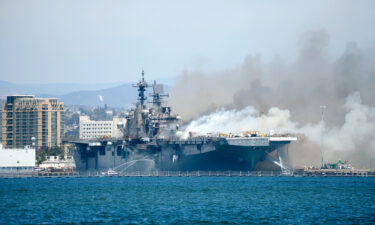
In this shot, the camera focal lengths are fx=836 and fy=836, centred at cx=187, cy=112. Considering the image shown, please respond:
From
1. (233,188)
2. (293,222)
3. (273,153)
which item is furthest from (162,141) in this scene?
(293,222)

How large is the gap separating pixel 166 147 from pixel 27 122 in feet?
300

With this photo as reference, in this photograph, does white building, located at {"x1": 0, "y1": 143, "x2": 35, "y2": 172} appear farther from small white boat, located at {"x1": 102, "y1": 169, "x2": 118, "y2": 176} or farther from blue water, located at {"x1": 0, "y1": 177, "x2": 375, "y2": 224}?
blue water, located at {"x1": 0, "y1": 177, "x2": 375, "y2": 224}

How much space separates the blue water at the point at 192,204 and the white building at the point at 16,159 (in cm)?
3459

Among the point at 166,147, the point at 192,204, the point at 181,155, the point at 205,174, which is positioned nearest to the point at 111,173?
the point at 166,147

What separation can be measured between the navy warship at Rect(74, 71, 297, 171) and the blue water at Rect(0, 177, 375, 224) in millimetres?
9376

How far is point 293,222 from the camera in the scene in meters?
43.0

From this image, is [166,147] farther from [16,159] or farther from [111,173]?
[16,159]

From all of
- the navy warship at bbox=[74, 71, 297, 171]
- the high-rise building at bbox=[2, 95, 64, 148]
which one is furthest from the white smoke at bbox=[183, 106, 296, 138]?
the high-rise building at bbox=[2, 95, 64, 148]

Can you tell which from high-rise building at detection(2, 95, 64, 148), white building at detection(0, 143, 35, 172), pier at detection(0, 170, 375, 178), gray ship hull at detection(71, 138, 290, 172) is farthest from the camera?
high-rise building at detection(2, 95, 64, 148)

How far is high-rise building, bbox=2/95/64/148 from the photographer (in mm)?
176000

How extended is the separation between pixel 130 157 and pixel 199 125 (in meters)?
12.8

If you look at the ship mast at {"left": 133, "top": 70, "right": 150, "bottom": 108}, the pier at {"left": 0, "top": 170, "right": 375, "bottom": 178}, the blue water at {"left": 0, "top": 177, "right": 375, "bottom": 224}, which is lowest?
the blue water at {"left": 0, "top": 177, "right": 375, "bottom": 224}

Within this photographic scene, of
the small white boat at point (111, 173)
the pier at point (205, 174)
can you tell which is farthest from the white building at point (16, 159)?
the small white boat at point (111, 173)

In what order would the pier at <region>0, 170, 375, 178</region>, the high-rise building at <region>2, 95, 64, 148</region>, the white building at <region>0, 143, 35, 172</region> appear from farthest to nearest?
the high-rise building at <region>2, 95, 64, 148</region>, the white building at <region>0, 143, 35, 172</region>, the pier at <region>0, 170, 375, 178</region>
